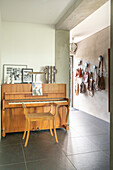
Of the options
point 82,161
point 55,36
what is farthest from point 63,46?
point 82,161

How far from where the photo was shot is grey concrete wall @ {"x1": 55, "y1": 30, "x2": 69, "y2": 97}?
178 inches

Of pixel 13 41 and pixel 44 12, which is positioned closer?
pixel 44 12

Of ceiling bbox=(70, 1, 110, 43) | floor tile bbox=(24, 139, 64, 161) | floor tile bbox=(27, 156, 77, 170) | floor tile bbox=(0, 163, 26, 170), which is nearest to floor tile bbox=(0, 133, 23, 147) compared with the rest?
floor tile bbox=(24, 139, 64, 161)

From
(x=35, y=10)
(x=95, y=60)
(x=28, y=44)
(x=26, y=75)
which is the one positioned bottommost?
(x=26, y=75)

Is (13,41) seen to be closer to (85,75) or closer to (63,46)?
(63,46)

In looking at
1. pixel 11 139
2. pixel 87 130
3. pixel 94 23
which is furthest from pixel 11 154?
pixel 94 23

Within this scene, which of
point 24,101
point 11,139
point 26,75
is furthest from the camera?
point 26,75

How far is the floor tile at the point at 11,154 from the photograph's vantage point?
255cm

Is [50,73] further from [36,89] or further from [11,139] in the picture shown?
[11,139]

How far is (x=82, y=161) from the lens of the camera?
2541 mm

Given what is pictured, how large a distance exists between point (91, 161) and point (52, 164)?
61 cm

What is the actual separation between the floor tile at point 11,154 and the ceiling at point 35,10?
284 cm

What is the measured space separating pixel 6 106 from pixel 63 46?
7.29 ft

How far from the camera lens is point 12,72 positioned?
426 centimetres
